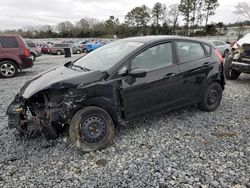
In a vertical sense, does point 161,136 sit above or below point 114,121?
below

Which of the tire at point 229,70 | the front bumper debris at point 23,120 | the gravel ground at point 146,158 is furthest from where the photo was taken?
the tire at point 229,70

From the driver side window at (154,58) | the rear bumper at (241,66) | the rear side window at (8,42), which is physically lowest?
the rear bumper at (241,66)

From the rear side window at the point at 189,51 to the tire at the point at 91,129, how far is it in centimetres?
175

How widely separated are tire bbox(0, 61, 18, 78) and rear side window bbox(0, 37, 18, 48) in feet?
2.19

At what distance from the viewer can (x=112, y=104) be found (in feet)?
10.2

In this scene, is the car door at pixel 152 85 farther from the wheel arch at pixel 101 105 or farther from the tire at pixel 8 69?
the tire at pixel 8 69

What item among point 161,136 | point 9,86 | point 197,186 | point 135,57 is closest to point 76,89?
point 135,57

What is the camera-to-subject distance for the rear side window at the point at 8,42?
834 centimetres

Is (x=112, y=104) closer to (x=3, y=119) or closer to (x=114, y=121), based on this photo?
(x=114, y=121)

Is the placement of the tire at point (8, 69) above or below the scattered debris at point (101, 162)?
above

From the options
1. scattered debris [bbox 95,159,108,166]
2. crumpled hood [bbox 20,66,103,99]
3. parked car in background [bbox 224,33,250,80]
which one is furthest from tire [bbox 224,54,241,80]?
scattered debris [bbox 95,159,108,166]

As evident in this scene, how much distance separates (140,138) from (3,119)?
276cm

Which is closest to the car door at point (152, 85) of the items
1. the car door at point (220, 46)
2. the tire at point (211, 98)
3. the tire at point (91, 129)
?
the tire at point (91, 129)

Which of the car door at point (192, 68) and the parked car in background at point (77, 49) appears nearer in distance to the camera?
the car door at point (192, 68)
